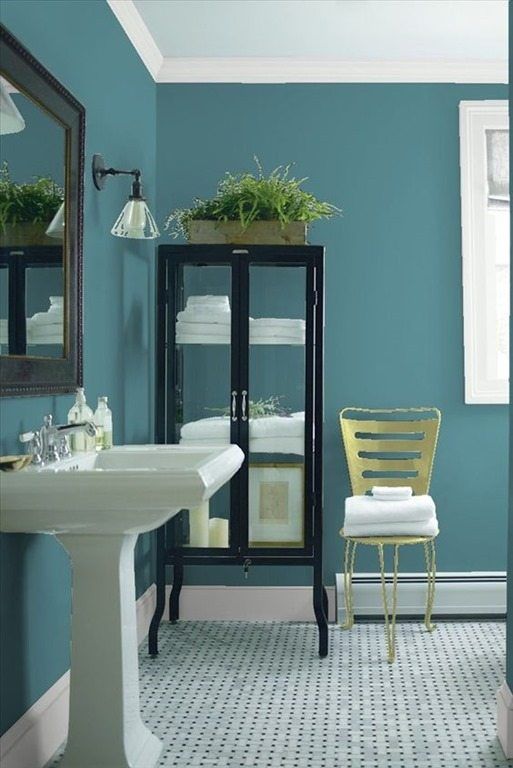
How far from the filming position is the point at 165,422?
14.3 ft

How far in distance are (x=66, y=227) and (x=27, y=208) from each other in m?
0.35

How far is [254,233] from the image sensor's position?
4367mm

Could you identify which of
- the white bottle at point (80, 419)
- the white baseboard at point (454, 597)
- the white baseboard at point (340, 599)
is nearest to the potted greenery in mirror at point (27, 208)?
the white bottle at point (80, 419)

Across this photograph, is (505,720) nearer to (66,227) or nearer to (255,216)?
(66,227)

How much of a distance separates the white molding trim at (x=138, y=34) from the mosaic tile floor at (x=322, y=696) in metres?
2.56

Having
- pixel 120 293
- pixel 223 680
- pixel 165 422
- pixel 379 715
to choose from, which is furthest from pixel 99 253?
pixel 379 715

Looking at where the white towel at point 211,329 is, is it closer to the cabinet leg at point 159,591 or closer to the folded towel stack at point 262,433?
the folded towel stack at point 262,433

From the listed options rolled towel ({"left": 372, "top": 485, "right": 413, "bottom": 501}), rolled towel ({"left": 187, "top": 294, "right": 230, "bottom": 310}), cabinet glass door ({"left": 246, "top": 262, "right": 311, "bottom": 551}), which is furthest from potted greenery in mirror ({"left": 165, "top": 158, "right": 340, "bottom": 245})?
rolled towel ({"left": 372, "top": 485, "right": 413, "bottom": 501})

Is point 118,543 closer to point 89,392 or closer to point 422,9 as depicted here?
point 89,392

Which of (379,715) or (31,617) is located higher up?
(31,617)

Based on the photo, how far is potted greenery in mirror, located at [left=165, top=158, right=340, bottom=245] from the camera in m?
4.34

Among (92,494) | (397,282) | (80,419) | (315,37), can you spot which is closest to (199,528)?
(80,419)

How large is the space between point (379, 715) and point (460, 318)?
2106mm

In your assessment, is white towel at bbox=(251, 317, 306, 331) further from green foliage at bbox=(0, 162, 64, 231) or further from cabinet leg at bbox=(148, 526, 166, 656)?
green foliage at bbox=(0, 162, 64, 231)
